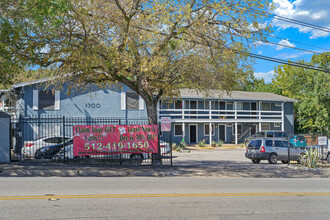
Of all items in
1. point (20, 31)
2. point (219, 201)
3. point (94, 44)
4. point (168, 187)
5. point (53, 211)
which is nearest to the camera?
point (53, 211)

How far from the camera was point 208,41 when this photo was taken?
14359mm

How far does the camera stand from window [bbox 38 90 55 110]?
1048 inches

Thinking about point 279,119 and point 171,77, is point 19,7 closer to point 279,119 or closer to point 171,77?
point 171,77

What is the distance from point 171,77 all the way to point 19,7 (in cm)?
730

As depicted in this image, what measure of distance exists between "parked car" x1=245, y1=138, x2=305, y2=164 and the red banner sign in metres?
7.58

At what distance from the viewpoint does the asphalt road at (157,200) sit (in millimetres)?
6988

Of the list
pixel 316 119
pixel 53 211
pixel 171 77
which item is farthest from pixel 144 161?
pixel 316 119

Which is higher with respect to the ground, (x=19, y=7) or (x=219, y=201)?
(x=19, y=7)

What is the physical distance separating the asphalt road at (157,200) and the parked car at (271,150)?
866cm

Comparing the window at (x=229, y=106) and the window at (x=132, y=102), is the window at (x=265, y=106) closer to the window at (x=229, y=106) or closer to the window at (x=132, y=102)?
the window at (x=229, y=106)

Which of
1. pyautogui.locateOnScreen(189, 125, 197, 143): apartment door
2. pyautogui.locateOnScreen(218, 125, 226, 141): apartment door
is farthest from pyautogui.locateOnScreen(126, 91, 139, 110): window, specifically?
pyautogui.locateOnScreen(218, 125, 226, 141): apartment door

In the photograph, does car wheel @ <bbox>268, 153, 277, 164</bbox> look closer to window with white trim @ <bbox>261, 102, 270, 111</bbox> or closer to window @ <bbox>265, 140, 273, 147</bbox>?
window @ <bbox>265, 140, 273, 147</bbox>

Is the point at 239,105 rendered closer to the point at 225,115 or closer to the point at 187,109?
the point at 225,115

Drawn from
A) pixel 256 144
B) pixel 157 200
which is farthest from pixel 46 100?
pixel 157 200
